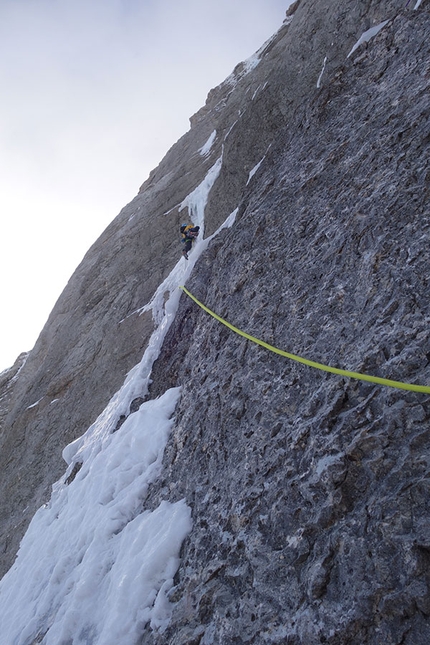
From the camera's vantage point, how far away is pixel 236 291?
6078mm

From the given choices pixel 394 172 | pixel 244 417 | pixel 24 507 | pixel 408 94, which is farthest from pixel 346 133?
pixel 24 507

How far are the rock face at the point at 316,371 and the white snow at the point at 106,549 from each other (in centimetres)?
29

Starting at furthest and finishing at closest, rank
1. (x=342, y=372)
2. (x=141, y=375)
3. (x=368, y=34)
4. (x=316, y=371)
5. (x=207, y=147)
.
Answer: (x=207, y=147) → (x=141, y=375) → (x=368, y=34) → (x=316, y=371) → (x=342, y=372)

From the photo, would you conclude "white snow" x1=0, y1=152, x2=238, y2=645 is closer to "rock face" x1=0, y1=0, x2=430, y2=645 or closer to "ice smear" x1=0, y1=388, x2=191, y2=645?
"ice smear" x1=0, y1=388, x2=191, y2=645

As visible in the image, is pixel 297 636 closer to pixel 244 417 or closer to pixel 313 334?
pixel 244 417

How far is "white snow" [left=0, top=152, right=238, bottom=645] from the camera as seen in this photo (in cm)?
382

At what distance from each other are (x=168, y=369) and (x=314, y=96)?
5.45 meters

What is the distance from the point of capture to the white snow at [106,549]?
12.5 ft

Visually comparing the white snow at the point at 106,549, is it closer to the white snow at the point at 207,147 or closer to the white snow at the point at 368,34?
the white snow at the point at 368,34

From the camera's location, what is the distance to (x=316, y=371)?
3.77 meters

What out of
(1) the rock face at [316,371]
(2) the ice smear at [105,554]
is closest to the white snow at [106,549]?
(2) the ice smear at [105,554]

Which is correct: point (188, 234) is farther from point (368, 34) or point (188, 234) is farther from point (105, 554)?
point (105, 554)

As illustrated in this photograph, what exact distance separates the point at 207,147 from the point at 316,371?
14.2 metres

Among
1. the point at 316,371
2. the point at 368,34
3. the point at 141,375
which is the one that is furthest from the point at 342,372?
the point at 368,34
